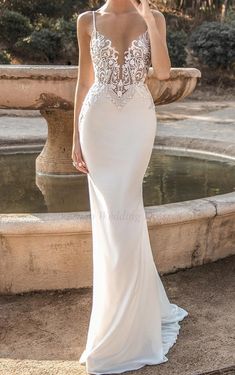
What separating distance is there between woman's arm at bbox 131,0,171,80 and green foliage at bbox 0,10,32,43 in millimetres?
15168

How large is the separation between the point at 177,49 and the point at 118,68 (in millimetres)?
13430

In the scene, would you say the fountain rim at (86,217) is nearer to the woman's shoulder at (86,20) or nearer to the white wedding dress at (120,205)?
the white wedding dress at (120,205)

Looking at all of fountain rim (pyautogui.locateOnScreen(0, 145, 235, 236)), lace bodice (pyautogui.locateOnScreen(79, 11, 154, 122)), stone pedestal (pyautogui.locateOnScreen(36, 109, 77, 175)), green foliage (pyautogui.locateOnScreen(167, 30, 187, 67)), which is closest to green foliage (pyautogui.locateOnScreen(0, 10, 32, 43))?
green foliage (pyautogui.locateOnScreen(167, 30, 187, 67))

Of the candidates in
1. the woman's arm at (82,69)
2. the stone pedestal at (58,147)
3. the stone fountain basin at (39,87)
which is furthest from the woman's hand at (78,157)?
the stone pedestal at (58,147)

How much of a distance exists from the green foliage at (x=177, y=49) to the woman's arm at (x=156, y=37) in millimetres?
13283

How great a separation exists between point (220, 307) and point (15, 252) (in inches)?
48.1

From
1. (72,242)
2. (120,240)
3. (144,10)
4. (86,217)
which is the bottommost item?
(72,242)

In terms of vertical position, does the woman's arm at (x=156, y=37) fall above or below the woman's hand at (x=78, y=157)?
above

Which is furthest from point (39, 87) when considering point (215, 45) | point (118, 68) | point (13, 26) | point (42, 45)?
point (13, 26)

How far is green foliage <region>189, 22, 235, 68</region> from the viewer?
1532 centimetres

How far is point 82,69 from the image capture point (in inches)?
109

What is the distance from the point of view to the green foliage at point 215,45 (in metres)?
15.3

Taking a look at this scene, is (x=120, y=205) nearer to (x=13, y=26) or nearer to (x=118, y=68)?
(x=118, y=68)

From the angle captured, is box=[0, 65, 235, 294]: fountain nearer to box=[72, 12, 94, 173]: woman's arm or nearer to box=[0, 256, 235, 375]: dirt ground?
box=[0, 256, 235, 375]: dirt ground
